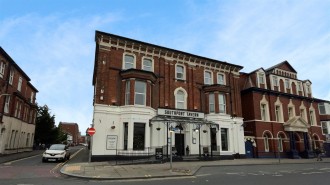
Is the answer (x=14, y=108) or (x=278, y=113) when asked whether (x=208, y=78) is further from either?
(x=14, y=108)

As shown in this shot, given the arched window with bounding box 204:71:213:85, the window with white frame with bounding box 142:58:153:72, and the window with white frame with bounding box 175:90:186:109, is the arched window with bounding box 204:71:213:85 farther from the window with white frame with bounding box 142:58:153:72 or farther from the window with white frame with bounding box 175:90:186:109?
the window with white frame with bounding box 142:58:153:72

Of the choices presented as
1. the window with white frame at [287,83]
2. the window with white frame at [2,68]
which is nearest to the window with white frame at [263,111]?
the window with white frame at [287,83]

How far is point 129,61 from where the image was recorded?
23.3m

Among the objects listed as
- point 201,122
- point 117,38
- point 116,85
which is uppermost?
point 117,38

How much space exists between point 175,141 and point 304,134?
19.1 meters

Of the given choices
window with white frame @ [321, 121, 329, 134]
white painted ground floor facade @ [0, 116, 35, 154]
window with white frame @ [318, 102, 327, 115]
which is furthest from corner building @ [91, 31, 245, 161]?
window with white frame @ [321, 121, 329, 134]

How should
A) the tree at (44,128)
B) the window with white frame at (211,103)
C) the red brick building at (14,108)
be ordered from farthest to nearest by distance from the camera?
the tree at (44,128), the red brick building at (14,108), the window with white frame at (211,103)

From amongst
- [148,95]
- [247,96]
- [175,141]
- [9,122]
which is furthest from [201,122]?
[9,122]

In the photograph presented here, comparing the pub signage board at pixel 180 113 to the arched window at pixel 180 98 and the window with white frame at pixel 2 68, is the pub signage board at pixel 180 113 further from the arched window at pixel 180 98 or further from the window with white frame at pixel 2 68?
the window with white frame at pixel 2 68

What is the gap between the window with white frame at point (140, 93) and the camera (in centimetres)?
2180

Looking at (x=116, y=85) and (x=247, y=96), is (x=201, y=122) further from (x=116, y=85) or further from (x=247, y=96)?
(x=247, y=96)

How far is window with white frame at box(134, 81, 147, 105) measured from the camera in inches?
858

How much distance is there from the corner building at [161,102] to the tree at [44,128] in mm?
27577

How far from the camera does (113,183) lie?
1080 cm
